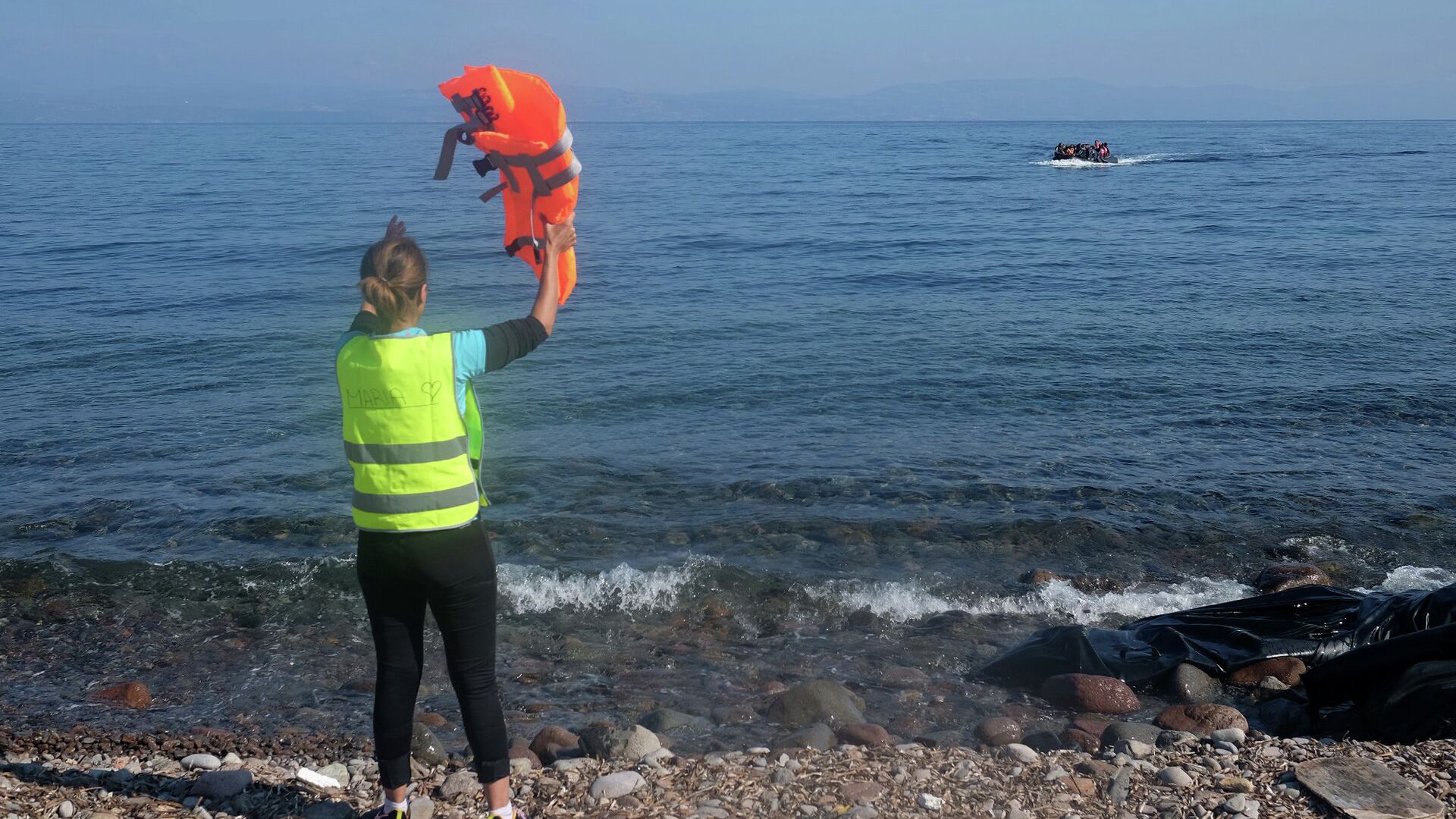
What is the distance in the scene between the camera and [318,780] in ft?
14.8

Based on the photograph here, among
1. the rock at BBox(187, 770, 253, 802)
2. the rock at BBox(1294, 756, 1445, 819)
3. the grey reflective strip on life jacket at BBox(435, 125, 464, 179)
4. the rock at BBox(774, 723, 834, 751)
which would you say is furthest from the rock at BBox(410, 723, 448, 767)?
the rock at BBox(1294, 756, 1445, 819)

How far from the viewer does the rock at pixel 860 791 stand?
4354 mm

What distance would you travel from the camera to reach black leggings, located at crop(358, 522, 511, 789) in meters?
3.50

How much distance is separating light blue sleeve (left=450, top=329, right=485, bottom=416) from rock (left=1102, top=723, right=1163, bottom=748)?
3641 mm

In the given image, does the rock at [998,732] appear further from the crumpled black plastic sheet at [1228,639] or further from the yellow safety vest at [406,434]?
the yellow safety vest at [406,434]

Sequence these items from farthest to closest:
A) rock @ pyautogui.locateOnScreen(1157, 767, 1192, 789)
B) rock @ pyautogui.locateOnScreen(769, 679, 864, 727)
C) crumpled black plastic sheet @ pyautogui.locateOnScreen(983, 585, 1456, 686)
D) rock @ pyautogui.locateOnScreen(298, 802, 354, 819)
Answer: crumpled black plastic sheet @ pyautogui.locateOnScreen(983, 585, 1456, 686) < rock @ pyautogui.locateOnScreen(769, 679, 864, 727) < rock @ pyautogui.locateOnScreen(1157, 767, 1192, 789) < rock @ pyautogui.locateOnScreen(298, 802, 354, 819)

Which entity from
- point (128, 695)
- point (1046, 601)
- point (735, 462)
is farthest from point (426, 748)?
point (735, 462)

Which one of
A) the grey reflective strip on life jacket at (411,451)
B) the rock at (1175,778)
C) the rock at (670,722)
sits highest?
the grey reflective strip on life jacket at (411,451)

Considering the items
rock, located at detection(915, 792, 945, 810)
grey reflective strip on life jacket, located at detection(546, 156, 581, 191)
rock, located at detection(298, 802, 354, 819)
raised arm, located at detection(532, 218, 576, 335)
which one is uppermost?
grey reflective strip on life jacket, located at detection(546, 156, 581, 191)

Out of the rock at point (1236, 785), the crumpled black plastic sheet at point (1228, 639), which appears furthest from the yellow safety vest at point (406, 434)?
the crumpled black plastic sheet at point (1228, 639)

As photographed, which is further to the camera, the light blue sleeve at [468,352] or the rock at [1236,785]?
the rock at [1236,785]

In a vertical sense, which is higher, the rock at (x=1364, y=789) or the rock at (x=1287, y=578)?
the rock at (x=1364, y=789)

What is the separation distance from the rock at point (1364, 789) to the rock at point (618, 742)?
2.76 m

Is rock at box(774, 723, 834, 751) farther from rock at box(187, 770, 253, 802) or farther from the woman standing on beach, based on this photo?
rock at box(187, 770, 253, 802)
